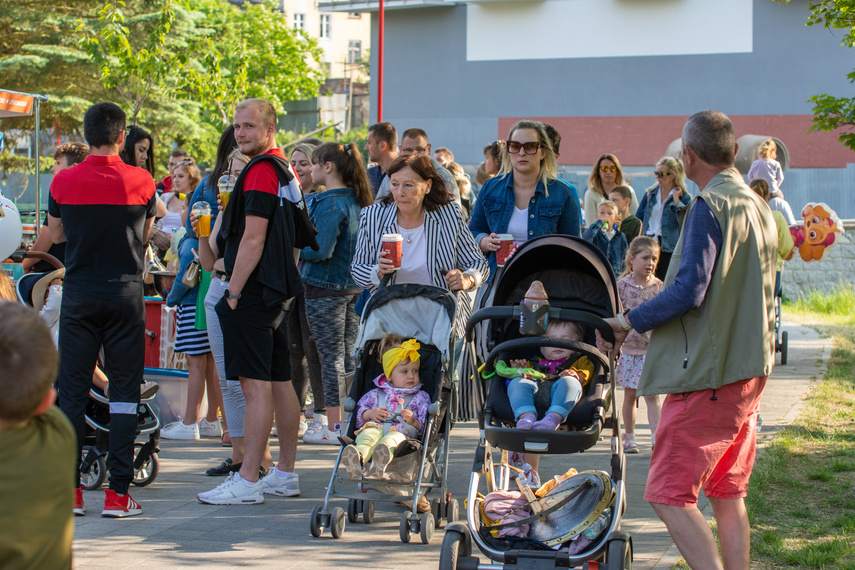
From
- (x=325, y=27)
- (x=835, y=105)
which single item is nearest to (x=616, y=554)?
(x=835, y=105)

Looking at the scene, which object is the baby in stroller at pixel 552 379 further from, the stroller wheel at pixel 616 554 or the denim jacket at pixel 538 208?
the denim jacket at pixel 538 208

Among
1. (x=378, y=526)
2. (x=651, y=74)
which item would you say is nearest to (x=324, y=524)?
(x=378, y=526)

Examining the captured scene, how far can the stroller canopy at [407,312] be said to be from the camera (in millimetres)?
5680

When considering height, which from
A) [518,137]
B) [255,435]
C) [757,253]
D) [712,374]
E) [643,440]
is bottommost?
[643,440]

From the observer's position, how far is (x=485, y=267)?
6.07 meters

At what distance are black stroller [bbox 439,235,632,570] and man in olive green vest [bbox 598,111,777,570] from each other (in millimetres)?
366

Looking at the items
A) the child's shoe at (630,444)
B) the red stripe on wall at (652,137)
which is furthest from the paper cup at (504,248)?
the red stripe on wall at (652,137)

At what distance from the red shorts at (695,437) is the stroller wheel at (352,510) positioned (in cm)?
212

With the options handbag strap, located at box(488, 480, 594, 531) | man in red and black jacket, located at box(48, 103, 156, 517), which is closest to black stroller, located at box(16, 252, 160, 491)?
man in red and black jacket, located at box(48, 103, 156, 517)

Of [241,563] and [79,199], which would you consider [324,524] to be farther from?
[79,199]

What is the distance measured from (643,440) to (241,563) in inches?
164

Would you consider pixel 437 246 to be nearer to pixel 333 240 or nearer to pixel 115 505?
pixel 333 240

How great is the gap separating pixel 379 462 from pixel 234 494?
50.5 inches

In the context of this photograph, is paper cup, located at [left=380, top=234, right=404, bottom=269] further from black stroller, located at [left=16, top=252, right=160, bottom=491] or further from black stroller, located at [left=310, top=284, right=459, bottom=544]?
black stroller, located at [left=16, top=252, right=160, bottom=491]
